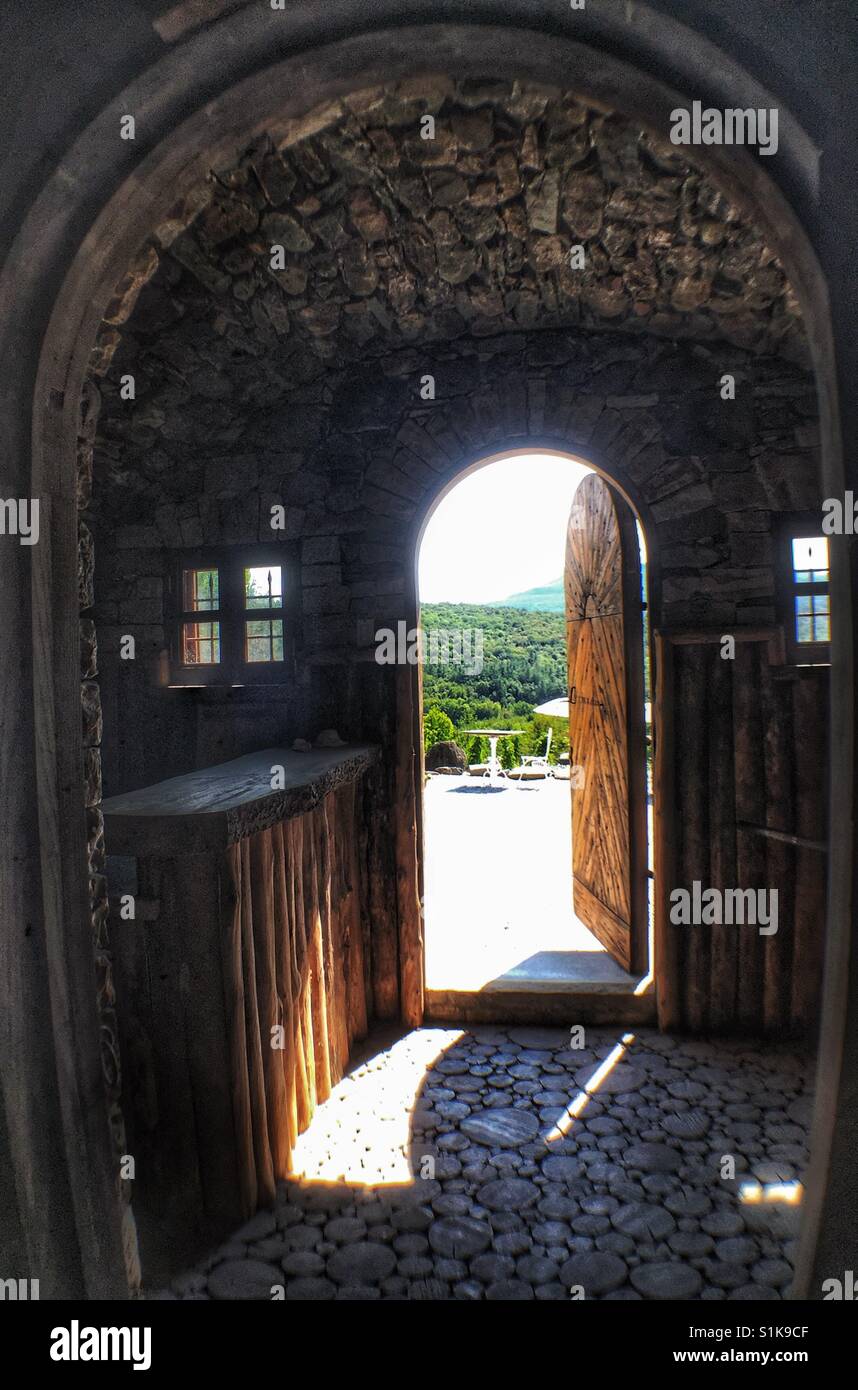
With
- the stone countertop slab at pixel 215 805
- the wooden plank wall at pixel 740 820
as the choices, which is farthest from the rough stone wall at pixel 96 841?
the wooden plank wall at pixel 740 820

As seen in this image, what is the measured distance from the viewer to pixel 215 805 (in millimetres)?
2512

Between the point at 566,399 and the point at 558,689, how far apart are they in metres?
24.6

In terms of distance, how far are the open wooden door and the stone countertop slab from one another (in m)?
1.92

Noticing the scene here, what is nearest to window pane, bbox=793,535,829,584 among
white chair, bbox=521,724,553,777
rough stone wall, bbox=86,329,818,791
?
rough stone wall, bbox=86,329,818,791

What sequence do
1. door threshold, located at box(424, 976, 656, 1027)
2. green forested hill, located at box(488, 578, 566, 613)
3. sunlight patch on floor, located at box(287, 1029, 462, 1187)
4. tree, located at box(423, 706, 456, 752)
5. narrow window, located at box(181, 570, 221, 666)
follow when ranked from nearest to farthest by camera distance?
sunlight patch on floor, located at box(287, 1029, 462, 1187)
door threshold, located at box(424, 976, 656, 1027)
narrow window, located at box(181, 570, 221, 666)
tree, located at box(423, 706, 456, 752)
green forested hill, located at box(488, 578, 566, 613)

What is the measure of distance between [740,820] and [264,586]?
3.32 meters

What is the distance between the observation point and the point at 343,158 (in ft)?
9.53

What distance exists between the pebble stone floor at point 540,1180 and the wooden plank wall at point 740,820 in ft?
0.83

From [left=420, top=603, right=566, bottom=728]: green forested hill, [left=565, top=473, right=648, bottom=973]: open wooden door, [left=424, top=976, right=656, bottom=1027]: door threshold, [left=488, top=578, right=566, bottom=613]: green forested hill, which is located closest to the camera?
[left=424, top=976, right=656, bottom=1027]: door threshold

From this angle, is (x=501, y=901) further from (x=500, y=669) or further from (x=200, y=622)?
(x=500, y=669)

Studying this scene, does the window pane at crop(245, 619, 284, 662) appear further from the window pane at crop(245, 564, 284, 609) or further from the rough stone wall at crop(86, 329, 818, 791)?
the rough stone wall at crop(86, 329, 818, 791)

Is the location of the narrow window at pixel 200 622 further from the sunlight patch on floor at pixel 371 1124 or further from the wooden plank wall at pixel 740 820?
the wooden plank wall at pixel 740 820

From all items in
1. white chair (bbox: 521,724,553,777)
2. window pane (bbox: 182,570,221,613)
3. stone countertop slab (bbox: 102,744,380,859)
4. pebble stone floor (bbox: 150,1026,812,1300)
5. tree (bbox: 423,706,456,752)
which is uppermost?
window pane (bbox: 182,570,221,613)

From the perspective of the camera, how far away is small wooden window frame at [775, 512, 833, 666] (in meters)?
4.09
